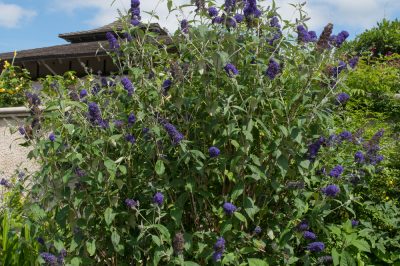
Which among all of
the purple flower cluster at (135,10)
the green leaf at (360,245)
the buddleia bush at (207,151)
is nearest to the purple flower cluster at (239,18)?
the buddleia bush at (207,151)

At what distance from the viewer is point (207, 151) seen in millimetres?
3287

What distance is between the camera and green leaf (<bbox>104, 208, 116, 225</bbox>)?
3062 millimetres

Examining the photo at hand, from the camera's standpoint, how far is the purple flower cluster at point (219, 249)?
9.50 ft

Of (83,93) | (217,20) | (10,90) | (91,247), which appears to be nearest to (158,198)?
(91,247)

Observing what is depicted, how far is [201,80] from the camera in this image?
3162 millimetres

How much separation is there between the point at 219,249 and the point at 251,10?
4.64ft

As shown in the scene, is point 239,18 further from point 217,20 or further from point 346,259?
point 346,259

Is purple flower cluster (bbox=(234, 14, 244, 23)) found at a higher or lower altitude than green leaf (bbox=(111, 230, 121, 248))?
higher

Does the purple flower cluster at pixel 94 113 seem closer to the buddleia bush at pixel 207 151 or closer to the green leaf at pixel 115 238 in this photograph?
the buddleia bush at pixel 207 151

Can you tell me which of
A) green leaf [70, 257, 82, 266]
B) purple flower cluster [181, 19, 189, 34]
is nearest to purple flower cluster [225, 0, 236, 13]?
purple flower cluster [181, 19, 189, 34]

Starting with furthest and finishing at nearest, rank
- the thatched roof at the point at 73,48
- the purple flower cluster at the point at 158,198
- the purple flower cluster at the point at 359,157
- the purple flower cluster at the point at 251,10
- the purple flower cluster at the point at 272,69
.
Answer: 1. the thatched roof at the point at 73,48
2. the purple flower cluster at the point at 359,157
3. the purple flower cluster at the point at 251,10
4. the purple flower cluster at the point at 272,69
5. the purple flower cluster at the point at 158,198

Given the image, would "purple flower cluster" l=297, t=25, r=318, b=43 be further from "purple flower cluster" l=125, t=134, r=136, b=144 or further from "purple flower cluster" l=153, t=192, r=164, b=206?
"purple flower cluster" l=153, t=192, r=164, b=206

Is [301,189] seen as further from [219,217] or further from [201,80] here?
[201,80]

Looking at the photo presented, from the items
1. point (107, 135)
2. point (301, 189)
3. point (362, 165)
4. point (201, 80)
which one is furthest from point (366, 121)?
point (107, 135)
